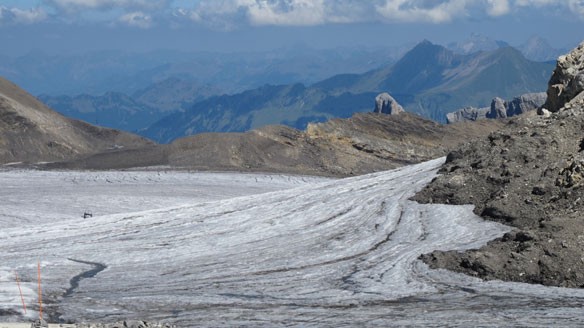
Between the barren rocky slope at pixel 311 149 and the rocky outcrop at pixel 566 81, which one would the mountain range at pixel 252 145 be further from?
the rocky outcrop at pixel 566 81

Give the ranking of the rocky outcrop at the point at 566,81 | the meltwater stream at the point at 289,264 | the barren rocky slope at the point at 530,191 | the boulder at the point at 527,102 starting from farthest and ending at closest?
the boulder at the point at 527,102 → the rocky outcrop at the point at 566,81 → the barren rocky slope at the point at 530,191 → the meltwater stream at the point at 289,264

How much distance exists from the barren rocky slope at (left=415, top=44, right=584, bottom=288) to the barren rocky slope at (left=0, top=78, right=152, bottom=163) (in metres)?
42.5

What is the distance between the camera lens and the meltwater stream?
17.5 metres

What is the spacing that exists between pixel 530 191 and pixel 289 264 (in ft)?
22.4

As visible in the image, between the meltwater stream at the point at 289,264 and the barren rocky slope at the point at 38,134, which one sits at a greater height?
the barren rocky slope at the point at 38,134

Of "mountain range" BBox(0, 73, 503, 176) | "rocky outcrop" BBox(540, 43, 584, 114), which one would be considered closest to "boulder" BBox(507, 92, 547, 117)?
"mountain range" BBox(0, 73, 503, 176)

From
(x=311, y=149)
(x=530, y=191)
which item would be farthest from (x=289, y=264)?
(x=311, y=149)

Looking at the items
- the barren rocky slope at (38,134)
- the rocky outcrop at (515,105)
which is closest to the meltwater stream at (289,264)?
the barren rocky slope at (38,134)

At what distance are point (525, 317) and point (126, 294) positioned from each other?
8.90 meters

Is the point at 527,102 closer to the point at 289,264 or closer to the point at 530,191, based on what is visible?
the point at 530,191

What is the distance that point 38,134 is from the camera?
69188 millimetres

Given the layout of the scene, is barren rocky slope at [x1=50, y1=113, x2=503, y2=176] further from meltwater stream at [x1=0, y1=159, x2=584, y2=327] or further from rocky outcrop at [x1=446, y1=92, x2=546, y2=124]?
rocky outcrop at [x1=446, y1=92, x2=546, y2=124]

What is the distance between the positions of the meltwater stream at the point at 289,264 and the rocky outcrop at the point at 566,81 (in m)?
4.88

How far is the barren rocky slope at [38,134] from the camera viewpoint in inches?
2611
